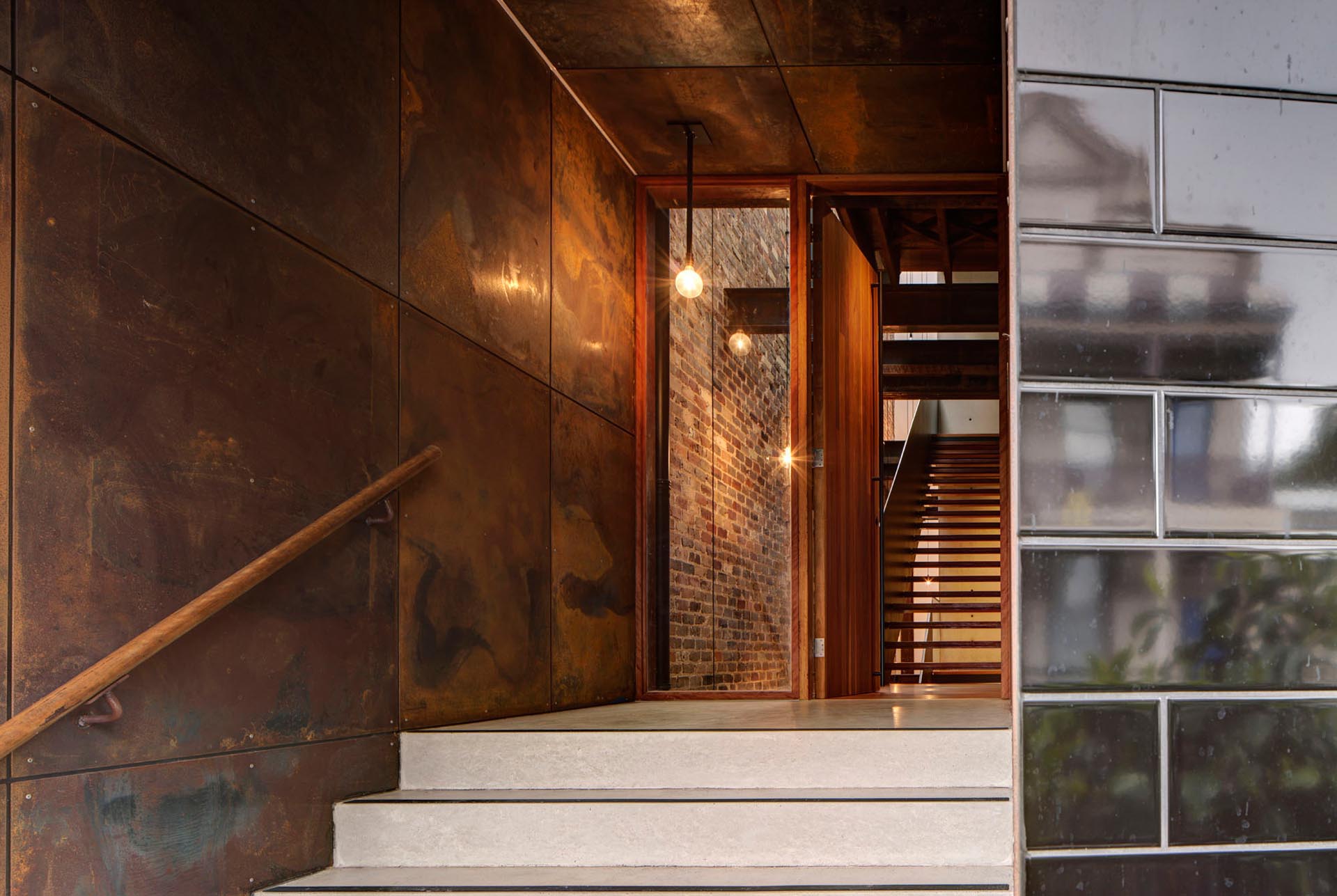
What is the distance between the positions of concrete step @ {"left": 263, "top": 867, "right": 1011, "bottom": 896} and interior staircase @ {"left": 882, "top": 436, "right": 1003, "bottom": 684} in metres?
4.55

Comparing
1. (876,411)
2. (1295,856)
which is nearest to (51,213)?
(1295,856)

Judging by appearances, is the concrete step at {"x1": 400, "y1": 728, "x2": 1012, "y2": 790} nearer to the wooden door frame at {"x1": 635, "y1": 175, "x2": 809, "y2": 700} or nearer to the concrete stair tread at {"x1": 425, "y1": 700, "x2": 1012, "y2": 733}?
the concrete stair tread at {"x1": 425, "y1": 700, "x2": 1012, "y2": 733}

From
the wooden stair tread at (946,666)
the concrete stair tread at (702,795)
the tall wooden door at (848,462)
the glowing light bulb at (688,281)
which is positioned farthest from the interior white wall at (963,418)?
the concrete stair tread at (702,795)

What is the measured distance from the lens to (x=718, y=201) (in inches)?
235

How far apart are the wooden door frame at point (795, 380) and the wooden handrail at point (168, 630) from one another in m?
2.70

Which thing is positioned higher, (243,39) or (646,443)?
(243,39)

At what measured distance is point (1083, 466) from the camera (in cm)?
197

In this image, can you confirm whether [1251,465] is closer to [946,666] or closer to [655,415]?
[655,415]

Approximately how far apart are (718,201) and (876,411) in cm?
176

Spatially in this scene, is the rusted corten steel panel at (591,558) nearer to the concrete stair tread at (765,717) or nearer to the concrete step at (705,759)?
the concrete stair tread at (765,717)

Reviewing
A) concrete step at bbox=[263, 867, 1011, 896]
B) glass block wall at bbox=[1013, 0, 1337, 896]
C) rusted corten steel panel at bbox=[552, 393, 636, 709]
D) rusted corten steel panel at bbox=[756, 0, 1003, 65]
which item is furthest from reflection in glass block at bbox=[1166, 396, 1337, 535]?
rusted corten steel panel at bbox=[552, 393, 636, 709]

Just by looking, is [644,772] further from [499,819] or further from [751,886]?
[751,886]

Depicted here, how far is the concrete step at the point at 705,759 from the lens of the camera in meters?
3.25

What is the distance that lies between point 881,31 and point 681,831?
2.74 meters
